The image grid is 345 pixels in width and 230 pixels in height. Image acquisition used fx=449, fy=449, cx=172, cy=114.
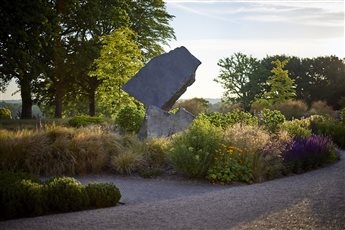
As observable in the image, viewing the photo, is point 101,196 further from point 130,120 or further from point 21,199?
point 130,120

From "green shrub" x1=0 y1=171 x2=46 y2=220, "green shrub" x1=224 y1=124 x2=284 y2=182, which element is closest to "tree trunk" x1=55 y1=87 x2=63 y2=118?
"green shrub" x1=224 y1=124 x2=284 y2=182

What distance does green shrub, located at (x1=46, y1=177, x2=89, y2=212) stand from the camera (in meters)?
6.60

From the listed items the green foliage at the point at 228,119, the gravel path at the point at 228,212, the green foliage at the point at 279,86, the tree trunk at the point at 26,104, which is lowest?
→ the gravel path at the point at 228,212

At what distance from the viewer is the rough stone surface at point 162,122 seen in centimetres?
1418

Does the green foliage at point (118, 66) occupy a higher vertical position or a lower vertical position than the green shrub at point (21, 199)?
higher

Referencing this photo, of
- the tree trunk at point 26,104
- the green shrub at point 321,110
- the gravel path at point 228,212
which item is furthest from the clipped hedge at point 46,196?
the tree trunk at point 26,104

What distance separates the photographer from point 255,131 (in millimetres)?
11070

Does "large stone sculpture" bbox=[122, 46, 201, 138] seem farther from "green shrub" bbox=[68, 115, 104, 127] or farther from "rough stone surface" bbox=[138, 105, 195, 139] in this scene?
"green shrub" bbox=[68, 115, 104, 127]

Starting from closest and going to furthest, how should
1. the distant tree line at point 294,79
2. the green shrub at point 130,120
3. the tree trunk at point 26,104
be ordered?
the green shrub at point 130,120 → the tree trunk at point 26,104 → the distant tree line at point 294,79

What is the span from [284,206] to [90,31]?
86.7 feet

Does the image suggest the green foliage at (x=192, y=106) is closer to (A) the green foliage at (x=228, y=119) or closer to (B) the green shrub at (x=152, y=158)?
(A) the green foliage at (x=228, y=119)

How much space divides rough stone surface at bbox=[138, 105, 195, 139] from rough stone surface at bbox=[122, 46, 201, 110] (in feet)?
2.91

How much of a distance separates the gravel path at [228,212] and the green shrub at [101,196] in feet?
0.93

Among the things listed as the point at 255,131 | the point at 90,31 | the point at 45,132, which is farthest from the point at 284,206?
the point at 90,31
